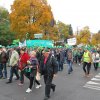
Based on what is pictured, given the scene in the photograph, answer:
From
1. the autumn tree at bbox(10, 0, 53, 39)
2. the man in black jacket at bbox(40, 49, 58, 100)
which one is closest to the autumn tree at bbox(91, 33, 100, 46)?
the autumn tree at bbox(10, 0, 53, 39)

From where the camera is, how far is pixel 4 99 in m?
10.1

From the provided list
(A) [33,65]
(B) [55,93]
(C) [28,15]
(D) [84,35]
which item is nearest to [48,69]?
(B) [55,93]

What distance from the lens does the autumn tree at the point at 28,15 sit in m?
41.1

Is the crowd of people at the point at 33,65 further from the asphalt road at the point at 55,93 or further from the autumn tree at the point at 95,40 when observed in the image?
the autumn tree at the point at 95,40

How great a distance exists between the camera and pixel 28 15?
1658 inches

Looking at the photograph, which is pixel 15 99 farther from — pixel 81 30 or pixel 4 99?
pixel 81 30

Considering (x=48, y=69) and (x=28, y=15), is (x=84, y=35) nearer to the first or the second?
(x=28, y=15)

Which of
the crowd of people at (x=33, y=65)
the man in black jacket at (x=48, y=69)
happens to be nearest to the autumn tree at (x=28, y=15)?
the crowd of people at (x=33, y=65)

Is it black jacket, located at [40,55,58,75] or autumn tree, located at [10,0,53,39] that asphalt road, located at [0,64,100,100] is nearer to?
black jacket, located at [40,55,58,75]

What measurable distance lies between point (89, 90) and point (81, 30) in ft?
215

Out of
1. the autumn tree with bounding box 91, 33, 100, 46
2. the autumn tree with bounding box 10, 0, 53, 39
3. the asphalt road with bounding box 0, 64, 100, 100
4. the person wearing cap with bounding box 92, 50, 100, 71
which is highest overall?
the autumn tree with bounding box 10, 0, 53, 39

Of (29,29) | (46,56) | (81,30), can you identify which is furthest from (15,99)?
(81,30)

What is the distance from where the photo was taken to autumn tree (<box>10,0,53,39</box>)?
4112 cm

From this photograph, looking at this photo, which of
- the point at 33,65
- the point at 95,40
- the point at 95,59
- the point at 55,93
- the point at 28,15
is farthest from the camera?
the point at 95,40
